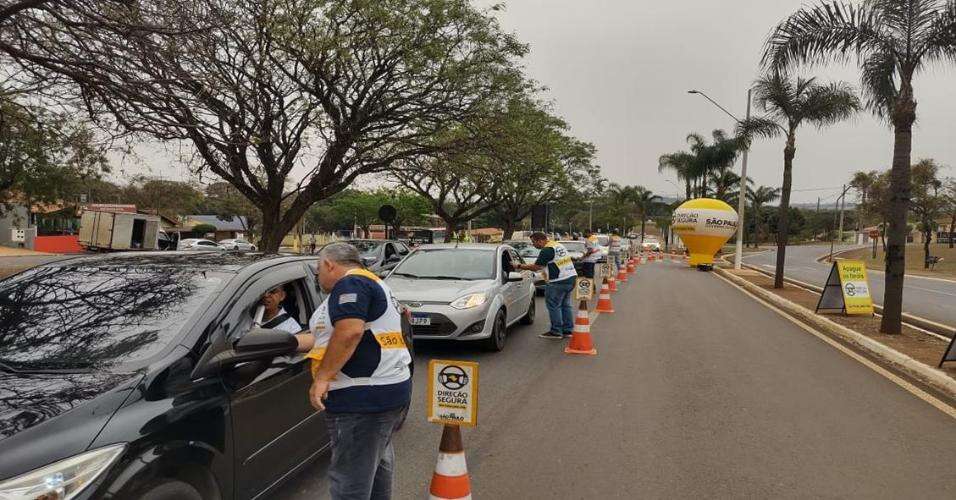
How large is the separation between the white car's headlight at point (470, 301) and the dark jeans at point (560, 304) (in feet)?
5.82

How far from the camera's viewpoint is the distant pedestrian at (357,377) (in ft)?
8.55

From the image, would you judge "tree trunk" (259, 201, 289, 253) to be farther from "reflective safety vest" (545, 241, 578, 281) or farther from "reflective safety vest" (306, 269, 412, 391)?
"reflective safety vest" (306, 269, 412, 391)

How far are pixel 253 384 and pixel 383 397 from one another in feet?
2.51

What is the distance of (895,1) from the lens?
32.3 feet

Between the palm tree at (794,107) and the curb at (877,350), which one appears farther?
the palm tree at (794,107)

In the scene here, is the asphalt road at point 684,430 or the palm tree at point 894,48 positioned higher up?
the palm tree at point 894,48

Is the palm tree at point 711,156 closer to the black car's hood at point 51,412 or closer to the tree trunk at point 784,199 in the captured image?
the tree trunk at point 784,199

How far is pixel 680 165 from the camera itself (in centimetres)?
4362

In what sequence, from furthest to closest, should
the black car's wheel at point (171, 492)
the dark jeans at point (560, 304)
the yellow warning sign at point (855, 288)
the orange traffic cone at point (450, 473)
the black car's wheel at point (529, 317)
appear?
the yellow warning sign at point (855, 288) < the black car's wheel at point (529, 317) < the dark jeans at point (560, 304) < the orange traffic cone at point (450, 473) < the black car's wheel at point (171, 492)

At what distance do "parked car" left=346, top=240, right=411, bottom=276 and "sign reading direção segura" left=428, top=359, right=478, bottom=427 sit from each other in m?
10.9

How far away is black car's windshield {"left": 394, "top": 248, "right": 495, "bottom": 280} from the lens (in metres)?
8.71

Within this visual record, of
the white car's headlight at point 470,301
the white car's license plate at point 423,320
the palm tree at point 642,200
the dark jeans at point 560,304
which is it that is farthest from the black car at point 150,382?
the palm tree at point 642,200

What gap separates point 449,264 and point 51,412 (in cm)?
689

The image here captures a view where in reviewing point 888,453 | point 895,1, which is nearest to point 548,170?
point 895,1
